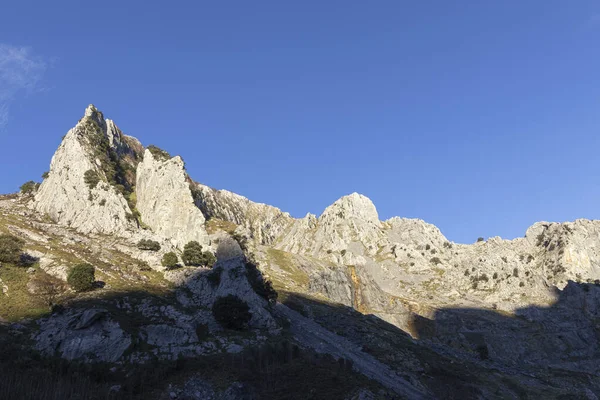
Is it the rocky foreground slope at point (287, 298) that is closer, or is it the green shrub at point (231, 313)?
the rocky foreground slope at point (287, 298)

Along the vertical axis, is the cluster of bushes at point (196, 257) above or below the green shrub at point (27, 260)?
above

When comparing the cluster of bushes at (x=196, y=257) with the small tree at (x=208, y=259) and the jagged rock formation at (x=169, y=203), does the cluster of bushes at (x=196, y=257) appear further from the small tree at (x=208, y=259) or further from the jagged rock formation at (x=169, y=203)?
the jagged rock formation at (x=169, y=203)

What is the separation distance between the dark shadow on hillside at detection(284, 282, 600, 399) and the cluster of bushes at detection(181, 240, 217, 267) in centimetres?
1717

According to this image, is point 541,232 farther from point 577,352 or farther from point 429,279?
point 577,352

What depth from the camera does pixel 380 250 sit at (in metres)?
150

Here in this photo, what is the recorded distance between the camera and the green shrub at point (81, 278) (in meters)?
51.8


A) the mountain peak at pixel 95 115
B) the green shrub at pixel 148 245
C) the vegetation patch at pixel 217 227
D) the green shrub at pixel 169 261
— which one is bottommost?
the green shrub at pixel 169 261

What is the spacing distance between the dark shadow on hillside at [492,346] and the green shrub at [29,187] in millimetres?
66342

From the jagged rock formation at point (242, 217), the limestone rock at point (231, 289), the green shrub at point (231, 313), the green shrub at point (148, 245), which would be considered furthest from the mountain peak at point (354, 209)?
the green shrub at point (231, 313)

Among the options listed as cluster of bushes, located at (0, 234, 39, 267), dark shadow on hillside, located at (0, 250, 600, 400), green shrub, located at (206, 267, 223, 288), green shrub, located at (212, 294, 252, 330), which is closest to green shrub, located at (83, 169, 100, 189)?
cluster of bushes, located at (0, 234, 39, 267)

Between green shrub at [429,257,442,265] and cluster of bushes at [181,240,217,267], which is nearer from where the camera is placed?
cluster of bushes at [181,240,217,267]

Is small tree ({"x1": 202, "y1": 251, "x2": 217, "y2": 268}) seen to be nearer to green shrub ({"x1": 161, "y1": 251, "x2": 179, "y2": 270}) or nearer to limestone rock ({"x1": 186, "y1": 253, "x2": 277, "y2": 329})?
green shrub ({"x1": 161, "y1": 251, "x2": 179, "y2": 270})

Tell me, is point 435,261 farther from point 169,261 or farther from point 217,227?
point 169,261

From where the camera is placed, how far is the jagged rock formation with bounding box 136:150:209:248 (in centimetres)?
8475
